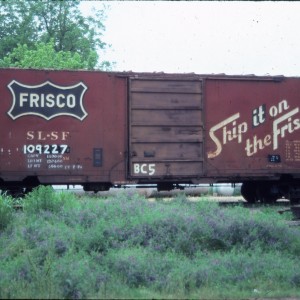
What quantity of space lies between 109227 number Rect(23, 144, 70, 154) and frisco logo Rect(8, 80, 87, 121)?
74cm

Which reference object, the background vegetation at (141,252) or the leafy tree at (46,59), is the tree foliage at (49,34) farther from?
the background vegetation at (141,252)

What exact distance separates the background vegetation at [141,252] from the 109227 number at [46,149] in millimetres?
3107

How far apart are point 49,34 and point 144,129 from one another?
80.3ft

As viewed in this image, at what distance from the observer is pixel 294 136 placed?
586 inches

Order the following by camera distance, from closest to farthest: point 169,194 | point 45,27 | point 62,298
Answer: point 62,298 → point 169,194 → point 45,27

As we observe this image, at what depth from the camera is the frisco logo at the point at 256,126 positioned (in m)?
14.3

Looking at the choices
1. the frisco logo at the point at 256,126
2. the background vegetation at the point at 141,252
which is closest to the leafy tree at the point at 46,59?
the frisco logo at the point at 256,126

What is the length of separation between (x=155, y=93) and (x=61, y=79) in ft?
8.08

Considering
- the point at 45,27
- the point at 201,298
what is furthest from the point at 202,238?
the point at 45,27

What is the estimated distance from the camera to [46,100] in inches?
526

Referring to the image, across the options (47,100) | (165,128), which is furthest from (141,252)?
(47,100)

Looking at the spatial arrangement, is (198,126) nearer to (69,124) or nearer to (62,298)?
(69,124)

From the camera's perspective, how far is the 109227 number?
13188 millimetres

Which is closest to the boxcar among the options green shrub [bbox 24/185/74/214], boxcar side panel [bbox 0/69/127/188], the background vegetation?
boxcar side panel [bbox 0/69/127/188]
